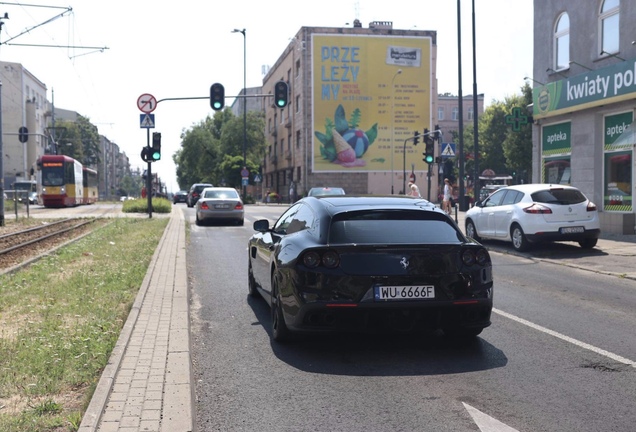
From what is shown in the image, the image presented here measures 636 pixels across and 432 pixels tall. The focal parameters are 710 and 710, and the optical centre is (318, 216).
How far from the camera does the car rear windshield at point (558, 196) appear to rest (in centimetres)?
1506

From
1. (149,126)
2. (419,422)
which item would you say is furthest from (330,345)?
(149,126)

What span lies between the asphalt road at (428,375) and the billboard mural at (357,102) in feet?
172

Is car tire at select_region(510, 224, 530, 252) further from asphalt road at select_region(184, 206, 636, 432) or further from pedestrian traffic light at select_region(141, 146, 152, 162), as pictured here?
pedestrian traffic light at select_region(141, 146, 152, 162)

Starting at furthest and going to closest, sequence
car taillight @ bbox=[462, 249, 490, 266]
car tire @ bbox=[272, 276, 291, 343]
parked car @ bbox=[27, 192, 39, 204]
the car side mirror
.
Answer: parked car @ bbox=[27, 192, 39, 204] → the car side mirror → car tire @ bbox=[272, 276, 291, 343] → car taillight @ bbox=[462, 249, 490, 266]

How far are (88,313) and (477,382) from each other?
14.0ft

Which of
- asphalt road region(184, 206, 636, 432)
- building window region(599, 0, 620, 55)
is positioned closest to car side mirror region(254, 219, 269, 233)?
asphalt road region(184, 206, 636, 432)

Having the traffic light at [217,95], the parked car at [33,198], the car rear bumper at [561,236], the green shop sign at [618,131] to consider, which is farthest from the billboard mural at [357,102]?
the car rear bumper at [561,236]

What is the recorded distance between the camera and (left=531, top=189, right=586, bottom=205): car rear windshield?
49.4ft

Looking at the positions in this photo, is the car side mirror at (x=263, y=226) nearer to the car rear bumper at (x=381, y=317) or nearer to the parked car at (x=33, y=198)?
the car rear bumper at (x=381, y=317)

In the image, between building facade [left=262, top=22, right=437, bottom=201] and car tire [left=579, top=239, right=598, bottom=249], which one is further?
building facade [left=262, top=22, right=437, bottom=201]

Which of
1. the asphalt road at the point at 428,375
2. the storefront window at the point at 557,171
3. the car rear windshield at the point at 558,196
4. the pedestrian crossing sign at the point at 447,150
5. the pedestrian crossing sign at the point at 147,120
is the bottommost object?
the asphalt road at the point at 428,375

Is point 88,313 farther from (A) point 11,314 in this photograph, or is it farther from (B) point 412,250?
(B) point 412,250

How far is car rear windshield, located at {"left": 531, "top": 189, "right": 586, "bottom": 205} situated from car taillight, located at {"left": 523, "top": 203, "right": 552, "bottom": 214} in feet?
0.52

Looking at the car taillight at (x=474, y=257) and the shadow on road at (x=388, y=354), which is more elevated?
the car taillight at (x=474, y=257)
